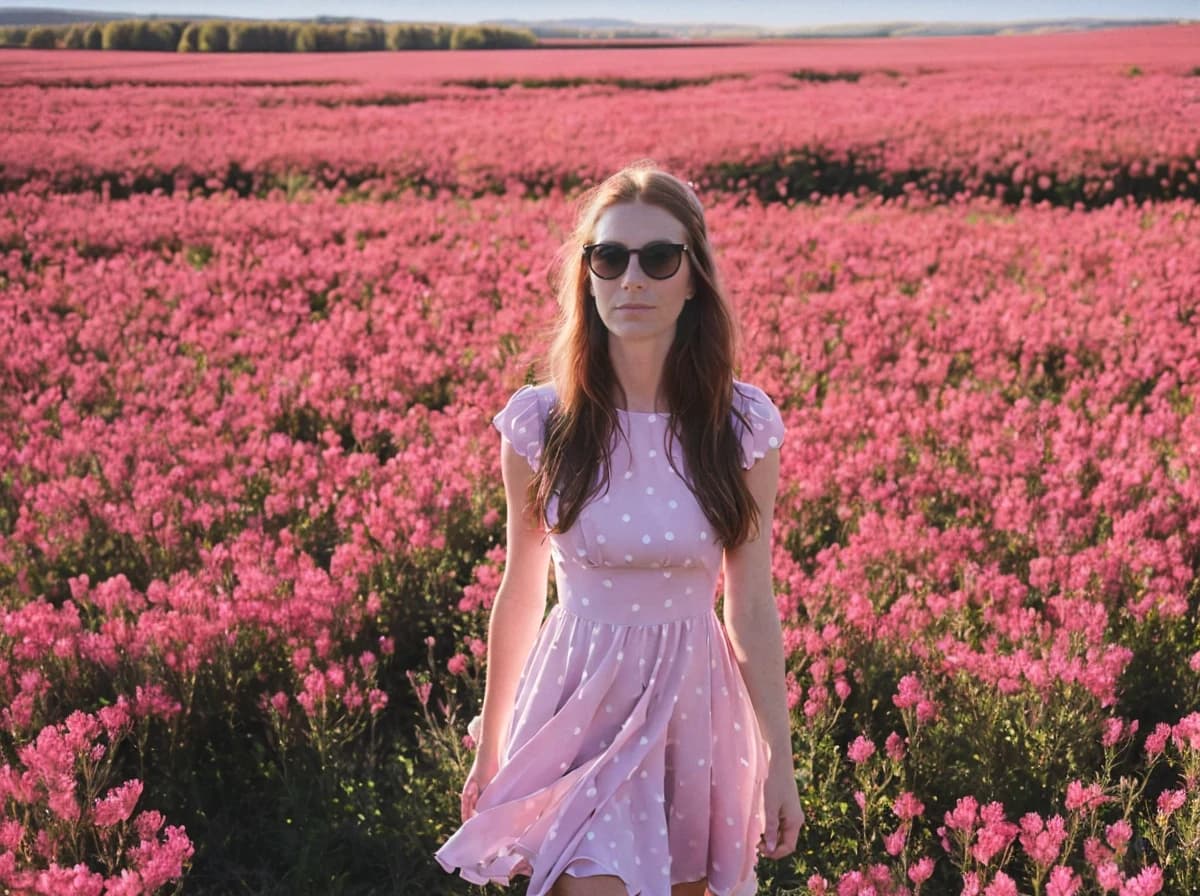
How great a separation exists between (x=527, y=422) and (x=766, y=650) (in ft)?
2.46

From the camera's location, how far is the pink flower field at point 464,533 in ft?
10.8

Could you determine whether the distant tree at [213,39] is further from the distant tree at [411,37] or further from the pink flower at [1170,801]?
the pink flower at [1170,801]

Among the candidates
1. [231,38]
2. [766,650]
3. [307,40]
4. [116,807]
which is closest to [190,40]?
[231,38]

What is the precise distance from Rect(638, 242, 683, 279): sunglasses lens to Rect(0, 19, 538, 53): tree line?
67980 mm

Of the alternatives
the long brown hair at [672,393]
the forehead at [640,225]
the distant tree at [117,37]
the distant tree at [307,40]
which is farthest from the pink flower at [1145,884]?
the distant tree at [117,37]

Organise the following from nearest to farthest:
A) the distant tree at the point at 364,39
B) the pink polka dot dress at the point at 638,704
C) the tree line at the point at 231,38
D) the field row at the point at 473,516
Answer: the pink polka dot dress at the point at 638,704, the field row at the point at 473,516, the tree line at the point at 231,38, the distant tree at the point at 364,39

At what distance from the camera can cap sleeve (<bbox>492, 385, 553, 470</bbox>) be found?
2.52m

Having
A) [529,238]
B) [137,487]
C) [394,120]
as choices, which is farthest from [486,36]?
[137,487]

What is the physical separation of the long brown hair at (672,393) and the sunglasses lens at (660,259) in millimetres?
75

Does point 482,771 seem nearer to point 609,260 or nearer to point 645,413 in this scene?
point 645,413

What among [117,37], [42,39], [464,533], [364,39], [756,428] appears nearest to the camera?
[756,428]

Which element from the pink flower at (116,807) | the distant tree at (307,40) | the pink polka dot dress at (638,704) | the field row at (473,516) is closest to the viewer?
the pink polka dot dress at (638,704)

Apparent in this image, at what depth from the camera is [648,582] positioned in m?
2.43

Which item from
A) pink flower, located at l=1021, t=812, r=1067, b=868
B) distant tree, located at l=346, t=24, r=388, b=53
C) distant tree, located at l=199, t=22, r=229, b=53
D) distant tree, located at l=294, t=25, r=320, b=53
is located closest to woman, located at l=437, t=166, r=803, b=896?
pink flower, located at l=1021, t=812, r=1067, b=868
